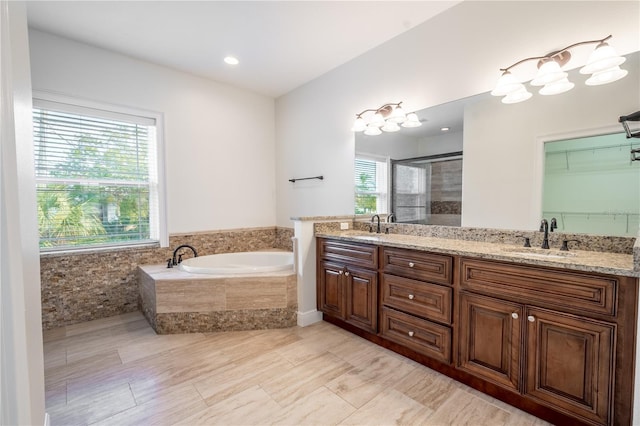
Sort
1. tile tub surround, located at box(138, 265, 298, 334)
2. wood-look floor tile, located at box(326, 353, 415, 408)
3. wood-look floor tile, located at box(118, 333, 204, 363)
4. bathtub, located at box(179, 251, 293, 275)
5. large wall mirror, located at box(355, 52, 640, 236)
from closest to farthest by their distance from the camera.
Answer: large wall mirror, located at box(355, 52, 640, 236) < wood-look floor tile, located at box(326, 353, 415, 408) < wood-look floor tile, located at box(118, 333, 204, 363) < tile tub surround, located at box(138, 265, 298, 334) < bathtub, located at box(179, 251, 293, 275)

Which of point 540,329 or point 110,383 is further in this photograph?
point 110,383

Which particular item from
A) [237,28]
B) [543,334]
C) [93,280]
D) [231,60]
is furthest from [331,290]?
[231,60]

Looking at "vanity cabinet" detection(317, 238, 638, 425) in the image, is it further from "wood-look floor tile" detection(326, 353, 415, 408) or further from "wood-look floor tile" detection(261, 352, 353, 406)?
"wood-look floor tile" detection(261, 352, 353, 406)

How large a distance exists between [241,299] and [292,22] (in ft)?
8.15

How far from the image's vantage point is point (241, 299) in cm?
270

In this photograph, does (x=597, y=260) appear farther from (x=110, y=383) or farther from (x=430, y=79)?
(x=110, y=383)

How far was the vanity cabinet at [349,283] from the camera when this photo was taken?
238cm

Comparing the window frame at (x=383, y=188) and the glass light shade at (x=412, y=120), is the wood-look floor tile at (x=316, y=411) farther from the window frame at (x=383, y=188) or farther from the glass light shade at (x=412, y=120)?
the glass light shade at (x=412, y=120)

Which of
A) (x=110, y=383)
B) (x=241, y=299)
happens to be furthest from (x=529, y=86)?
(x=110, y=383)

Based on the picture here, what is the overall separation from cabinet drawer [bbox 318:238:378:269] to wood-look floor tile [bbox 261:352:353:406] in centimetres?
77

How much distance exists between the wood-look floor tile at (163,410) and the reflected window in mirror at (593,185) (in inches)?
99.8

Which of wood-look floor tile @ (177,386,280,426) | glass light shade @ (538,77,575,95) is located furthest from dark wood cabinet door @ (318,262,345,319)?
glass light shade @ (538,77,575,95)

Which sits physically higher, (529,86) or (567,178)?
(529,86)

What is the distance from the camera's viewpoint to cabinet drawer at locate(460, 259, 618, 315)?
1359 millimetres
